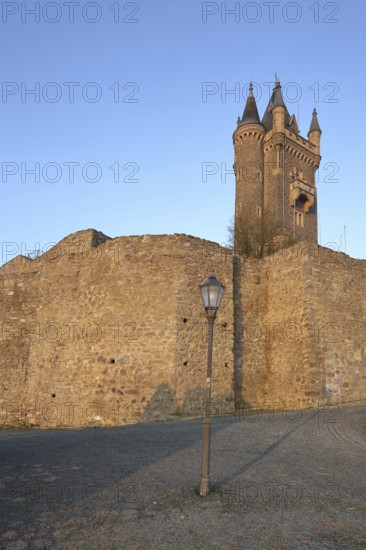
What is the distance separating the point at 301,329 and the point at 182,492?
10062 millimetres

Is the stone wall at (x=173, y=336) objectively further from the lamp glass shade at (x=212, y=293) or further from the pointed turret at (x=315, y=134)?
the pointed turret at (x=315, y=134)

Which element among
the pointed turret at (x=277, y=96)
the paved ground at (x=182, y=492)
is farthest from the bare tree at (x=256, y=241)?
the pointed turret at (x=277, y=96)

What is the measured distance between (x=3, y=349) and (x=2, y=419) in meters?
2.65

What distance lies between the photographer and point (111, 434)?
1005cm

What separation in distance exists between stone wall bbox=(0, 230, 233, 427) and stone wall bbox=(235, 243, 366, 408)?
56.1 inches

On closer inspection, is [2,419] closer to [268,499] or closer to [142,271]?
[142,271]

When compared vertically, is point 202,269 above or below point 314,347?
above

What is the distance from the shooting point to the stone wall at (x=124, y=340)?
43.9 ft

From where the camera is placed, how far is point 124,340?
1388cm

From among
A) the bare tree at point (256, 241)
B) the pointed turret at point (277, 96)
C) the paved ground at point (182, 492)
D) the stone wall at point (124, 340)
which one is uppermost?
the pointed turret at point (277, 96)

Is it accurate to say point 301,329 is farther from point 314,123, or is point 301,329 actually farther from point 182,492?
point 314,123

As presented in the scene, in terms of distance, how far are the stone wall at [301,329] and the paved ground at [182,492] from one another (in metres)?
4.88

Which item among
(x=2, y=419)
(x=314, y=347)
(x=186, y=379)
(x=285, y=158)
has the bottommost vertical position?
(x=2, y=419)

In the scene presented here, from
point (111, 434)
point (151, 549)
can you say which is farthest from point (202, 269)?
point (151, 549)
